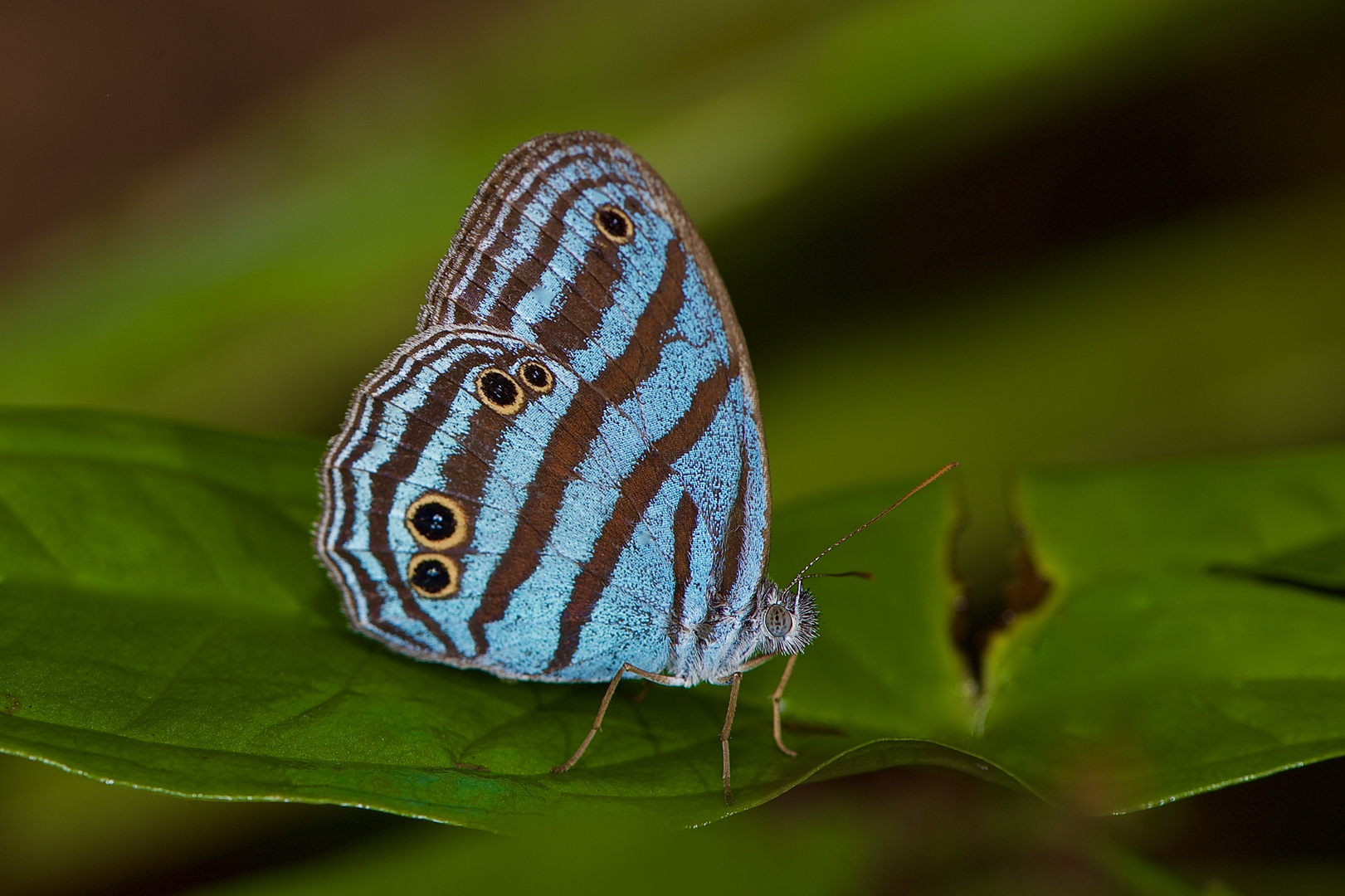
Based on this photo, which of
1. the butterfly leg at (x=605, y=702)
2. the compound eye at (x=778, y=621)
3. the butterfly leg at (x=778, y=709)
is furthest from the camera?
the compound eye at (x=778, y=621)

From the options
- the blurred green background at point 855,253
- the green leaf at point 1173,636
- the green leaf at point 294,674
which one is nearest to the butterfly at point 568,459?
the green leaf at point 294,674

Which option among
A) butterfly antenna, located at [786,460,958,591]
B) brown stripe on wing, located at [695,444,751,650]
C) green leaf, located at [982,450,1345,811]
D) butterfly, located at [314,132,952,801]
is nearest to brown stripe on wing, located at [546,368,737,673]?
butterfly, located at [314,132,952,801]

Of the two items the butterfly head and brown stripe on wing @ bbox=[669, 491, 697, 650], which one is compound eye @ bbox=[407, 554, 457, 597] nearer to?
brown stripe on wing @ bbox=[669, 491, 697, 650]

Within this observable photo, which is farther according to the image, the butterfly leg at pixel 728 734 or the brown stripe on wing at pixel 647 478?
the brown stripe on wing at pixel 647 478

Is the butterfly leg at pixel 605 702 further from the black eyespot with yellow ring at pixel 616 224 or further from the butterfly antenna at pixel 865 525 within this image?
the black eyespot with yellow ring at pixel 616 224

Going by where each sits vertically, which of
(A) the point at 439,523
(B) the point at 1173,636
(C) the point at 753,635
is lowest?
(B) the point at 1173,636

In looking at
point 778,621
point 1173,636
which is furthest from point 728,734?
point 1173,636

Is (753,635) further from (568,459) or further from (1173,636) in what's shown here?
(1173,636)
